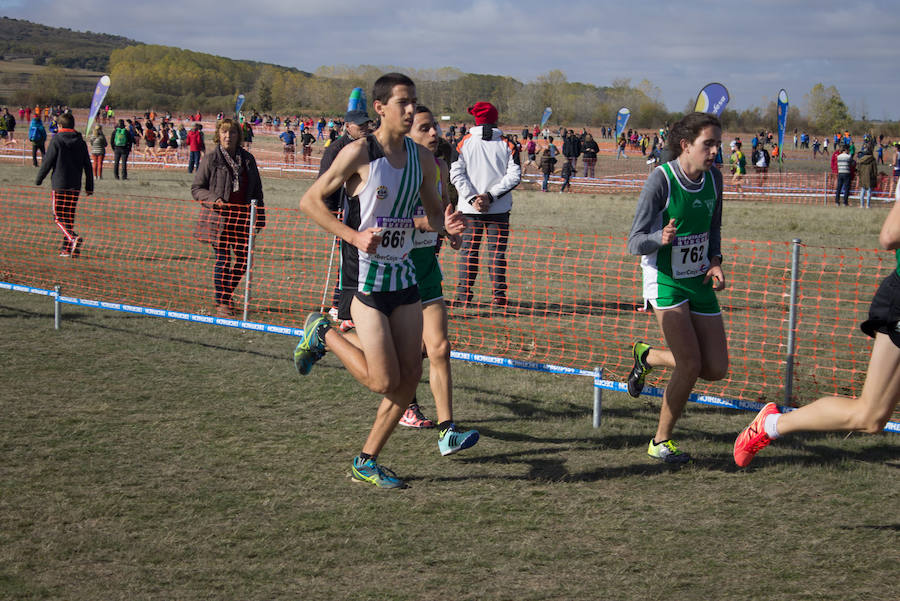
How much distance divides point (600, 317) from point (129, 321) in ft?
15.7

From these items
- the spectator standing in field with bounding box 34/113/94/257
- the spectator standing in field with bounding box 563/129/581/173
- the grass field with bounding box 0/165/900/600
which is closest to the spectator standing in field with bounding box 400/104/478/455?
the grass field with bounding box 0/165/900/600

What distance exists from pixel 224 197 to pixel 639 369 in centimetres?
521

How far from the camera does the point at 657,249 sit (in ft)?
16.2

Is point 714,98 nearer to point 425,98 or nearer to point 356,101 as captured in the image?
point 356,101

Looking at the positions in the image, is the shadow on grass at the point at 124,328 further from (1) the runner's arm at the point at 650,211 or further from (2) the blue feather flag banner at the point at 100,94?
(2) the blue feather flag banner at the point at 100,94

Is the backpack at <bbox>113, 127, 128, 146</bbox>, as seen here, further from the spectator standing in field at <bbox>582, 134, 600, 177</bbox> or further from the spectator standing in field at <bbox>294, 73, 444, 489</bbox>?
A: the spectator standing in field at <bbox>294, 73, 444, 489</bbox>

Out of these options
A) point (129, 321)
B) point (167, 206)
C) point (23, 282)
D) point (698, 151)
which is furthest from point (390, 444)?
point (167, 206)

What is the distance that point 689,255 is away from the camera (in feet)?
16.6

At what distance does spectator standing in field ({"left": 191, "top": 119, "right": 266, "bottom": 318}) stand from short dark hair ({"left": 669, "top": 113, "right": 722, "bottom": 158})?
507 cm

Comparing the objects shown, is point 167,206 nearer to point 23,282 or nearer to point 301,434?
point 23,282

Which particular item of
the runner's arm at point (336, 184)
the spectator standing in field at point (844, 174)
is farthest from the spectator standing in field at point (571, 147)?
the runner's arm at point (336, 184)

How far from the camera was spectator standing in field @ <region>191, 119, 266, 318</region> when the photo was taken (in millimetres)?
9148

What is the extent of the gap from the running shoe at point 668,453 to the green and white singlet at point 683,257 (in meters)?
0.80

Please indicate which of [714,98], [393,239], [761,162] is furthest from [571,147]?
[393,239]
